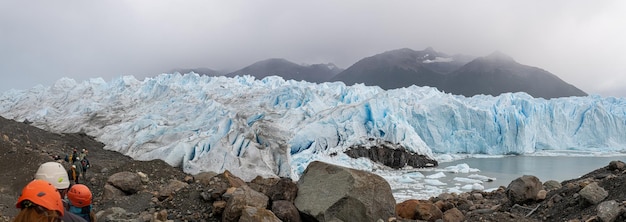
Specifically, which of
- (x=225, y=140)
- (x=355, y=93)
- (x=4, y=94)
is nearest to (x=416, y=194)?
(x=225, y=140)

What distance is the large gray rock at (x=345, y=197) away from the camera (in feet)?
12.8

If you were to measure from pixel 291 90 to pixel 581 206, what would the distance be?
25775mm

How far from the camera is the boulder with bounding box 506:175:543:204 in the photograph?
4590mm

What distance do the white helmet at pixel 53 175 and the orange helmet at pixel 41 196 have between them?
1.13 m

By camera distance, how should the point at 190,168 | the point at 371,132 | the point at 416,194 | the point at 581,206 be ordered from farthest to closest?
the point at 371,132
the point at 190,168
the point at 416,194
the point at 581,206

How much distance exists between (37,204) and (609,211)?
3564 mm

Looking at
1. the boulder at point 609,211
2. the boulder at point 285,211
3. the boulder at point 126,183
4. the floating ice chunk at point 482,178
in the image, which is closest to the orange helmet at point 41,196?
the boulder at point 285,211

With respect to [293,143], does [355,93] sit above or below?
above

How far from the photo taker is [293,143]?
21.9 meters

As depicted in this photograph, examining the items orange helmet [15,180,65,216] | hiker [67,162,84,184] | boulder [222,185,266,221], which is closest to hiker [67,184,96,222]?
orange helmet [15,180,65,216]

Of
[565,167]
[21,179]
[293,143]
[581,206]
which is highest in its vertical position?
[581,206]

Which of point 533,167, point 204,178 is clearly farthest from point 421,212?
point 533,167

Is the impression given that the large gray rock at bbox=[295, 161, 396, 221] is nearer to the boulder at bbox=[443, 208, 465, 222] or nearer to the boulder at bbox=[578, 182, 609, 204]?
the boulder at bbox=[443, 208, 465, 222]

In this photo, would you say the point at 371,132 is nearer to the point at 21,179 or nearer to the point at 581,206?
the point at 21,179
